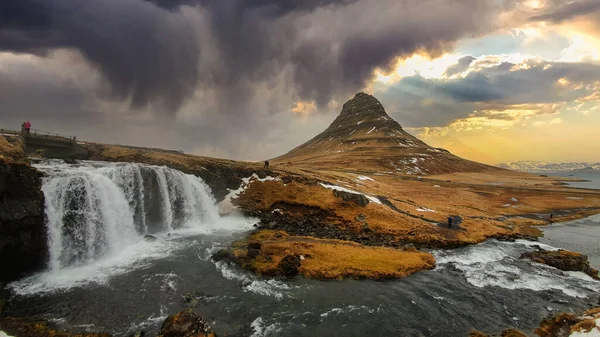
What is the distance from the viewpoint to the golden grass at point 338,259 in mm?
29797

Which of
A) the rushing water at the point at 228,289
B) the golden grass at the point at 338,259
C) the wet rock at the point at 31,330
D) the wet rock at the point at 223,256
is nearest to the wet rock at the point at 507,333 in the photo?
the rushing water at the point at 228,289

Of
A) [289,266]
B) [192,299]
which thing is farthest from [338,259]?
[192,299]

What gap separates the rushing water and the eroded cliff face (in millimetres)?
1348

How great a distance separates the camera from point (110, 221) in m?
34.9

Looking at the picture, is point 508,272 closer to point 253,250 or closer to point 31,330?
point 253,250

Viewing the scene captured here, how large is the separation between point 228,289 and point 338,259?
469 inches

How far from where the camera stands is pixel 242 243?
123 feet

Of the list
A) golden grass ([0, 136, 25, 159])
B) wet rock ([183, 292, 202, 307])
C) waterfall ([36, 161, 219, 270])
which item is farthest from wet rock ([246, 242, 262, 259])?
golden grass ([0, 136, 25, 159])

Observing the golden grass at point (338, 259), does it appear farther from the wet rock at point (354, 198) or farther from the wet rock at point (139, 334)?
the wet rock at point (354, 198)

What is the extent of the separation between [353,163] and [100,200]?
135 metres

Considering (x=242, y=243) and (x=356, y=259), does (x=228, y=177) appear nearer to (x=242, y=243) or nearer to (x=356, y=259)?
(x=242, y=243)

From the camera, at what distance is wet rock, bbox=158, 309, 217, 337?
17.9 meters

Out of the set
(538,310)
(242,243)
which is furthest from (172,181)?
(538,310)

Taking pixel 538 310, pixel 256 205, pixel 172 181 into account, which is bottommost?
pixel 538 310
